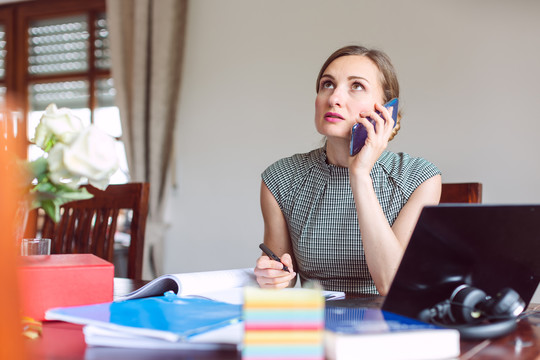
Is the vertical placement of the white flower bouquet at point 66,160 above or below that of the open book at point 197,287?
above

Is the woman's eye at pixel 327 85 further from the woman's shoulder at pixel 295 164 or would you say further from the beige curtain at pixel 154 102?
the beige curtain at pixel 154 102

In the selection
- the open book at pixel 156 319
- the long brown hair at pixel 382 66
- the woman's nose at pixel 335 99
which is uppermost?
the long brown hair at pixel 382 66

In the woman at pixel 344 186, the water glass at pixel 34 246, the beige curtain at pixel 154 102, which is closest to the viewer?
the water glass at pixel 34 246

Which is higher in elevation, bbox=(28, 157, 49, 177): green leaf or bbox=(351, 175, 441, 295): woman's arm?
bbox=(28, 157, 49, 177): green leaf

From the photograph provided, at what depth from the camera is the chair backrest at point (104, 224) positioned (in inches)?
61.3

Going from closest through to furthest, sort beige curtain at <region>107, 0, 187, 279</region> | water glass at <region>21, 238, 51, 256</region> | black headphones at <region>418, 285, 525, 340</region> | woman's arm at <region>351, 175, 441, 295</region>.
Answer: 1. black headphones at <region>418, 285, 525, 340</region>
2. water glass at <region>21, 238, 51, 256</region>
3. woman's arm at <region>351, 175, 441, 295</region>
4. beige curtain at <region>107, 0, 187, 279</region>

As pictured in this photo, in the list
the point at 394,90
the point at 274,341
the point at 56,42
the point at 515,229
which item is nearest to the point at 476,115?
the point at 394,90

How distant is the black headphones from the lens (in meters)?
0.72

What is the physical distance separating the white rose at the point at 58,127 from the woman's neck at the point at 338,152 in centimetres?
90

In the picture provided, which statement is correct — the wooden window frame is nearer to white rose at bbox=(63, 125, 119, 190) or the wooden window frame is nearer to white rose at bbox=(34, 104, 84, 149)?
white rose at bbox=(34, 104, 84, 149)

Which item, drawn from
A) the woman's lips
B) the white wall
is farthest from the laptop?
the white wall

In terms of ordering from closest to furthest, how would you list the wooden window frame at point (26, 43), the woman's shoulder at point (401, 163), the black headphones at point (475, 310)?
1. the black headphones at point (475, 310)
2. the woman's shoulder at point (401, 163)
3. the wooden window frame at point (26, 43)

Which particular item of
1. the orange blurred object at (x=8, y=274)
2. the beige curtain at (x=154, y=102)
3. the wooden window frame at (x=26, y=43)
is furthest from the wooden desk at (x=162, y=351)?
the wooden window frame at (x=26, y=43)

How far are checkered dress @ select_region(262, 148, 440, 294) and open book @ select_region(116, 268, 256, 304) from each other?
424 millimetres
